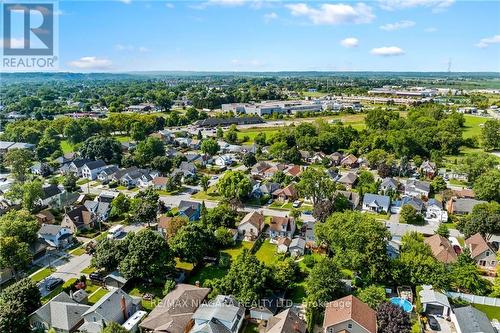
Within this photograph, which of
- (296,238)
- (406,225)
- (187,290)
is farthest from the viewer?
(406,225)

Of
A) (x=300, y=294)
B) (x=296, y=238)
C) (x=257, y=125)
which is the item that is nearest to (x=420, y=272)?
(x=300, y=294)

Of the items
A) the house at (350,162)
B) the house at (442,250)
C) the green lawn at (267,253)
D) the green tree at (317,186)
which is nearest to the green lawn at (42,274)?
the green lawn at (267,253)

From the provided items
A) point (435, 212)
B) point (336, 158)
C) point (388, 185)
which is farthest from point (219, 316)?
point (336, 158)

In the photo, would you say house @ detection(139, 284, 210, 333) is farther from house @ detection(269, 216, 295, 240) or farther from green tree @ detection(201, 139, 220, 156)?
green tree @ detection(201, 139, 220, 156)

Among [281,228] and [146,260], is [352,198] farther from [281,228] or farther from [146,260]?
[146,260]

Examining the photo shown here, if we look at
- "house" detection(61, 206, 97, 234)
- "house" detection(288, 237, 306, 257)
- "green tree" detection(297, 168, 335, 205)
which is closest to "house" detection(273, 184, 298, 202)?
"green tree" detection(297, 168, 335, 205)

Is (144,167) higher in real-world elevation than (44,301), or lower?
higher

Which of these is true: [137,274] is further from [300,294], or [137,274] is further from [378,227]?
[378,227]
